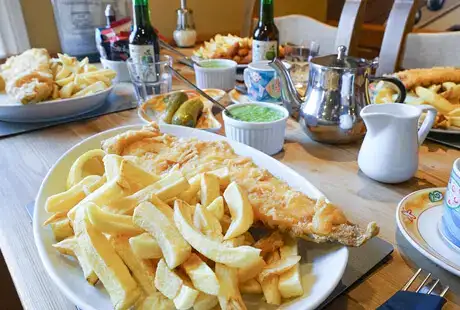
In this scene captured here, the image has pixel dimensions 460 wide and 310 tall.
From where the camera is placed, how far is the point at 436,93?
122 cm

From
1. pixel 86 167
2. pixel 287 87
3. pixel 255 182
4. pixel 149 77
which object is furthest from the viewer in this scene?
pixel 149 77

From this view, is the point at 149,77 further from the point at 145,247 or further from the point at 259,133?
the point at 145,247

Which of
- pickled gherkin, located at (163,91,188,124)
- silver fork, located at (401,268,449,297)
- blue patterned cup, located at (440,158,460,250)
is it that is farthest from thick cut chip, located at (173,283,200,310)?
pickled gherkin, located at (163,91,188,124)

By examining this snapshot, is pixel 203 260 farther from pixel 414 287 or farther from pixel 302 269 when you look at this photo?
pixel 414 287

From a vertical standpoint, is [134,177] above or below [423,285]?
above

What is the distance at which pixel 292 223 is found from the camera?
1.95 ft

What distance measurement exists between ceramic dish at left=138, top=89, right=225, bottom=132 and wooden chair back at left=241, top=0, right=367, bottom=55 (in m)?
1.00

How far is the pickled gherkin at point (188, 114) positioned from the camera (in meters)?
1.17

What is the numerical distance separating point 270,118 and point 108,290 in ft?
2.29

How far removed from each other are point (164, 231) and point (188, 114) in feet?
2.25

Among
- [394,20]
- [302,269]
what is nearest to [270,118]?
[302,269]

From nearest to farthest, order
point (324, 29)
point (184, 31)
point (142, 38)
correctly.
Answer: point (142, 38)
point (324, 29)
point (184, 31)

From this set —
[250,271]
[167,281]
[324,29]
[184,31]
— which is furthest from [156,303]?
[184,31]

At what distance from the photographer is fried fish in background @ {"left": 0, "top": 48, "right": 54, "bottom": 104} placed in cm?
124
